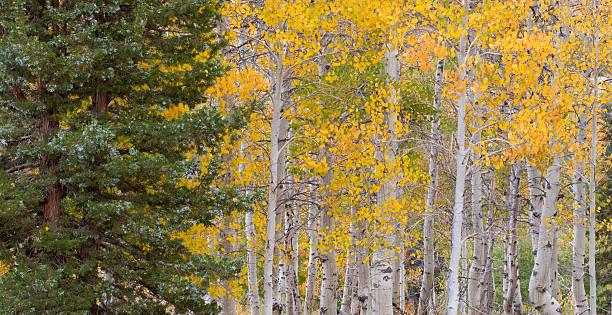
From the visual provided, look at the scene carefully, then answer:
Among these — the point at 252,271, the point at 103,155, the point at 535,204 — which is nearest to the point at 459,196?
the point at 535,204

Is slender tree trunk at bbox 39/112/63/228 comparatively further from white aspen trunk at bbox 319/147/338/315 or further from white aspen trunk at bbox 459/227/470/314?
white aspen trunk at bbox 459/227/470/314

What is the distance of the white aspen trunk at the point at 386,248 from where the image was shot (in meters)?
9.20

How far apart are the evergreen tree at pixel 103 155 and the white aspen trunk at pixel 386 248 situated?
2.21 m

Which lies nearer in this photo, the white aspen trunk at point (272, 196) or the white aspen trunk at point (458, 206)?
the white aspen trunk at point (458, 206)

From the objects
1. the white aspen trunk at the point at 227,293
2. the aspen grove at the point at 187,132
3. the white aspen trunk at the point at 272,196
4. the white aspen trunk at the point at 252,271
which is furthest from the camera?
the white aspen trunk at the point at 252,271

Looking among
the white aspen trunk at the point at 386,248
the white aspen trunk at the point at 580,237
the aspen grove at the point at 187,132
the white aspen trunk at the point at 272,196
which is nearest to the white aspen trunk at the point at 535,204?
the aspen grove at the point at 187,132

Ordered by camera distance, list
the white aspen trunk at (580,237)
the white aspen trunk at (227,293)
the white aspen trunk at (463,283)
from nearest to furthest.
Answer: the white aspen trunk at (227,293) < the white aspen trunk at (580,237) < the white aspen trunk at (463,283)

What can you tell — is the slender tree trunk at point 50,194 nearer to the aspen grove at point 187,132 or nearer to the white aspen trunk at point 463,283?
Result: the aspen grove at point 187,132

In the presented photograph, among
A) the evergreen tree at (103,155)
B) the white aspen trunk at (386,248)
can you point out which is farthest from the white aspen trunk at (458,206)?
the evergreen tree at (103,155)

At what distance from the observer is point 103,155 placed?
26.0ft

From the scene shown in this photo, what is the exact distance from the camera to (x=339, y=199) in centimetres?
1056

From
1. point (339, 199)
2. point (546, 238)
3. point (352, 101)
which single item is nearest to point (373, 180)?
point (339, 199)

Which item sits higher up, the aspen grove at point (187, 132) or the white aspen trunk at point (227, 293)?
the aspen grove at point (187, 132)

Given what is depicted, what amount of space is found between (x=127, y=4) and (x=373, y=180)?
490cm
